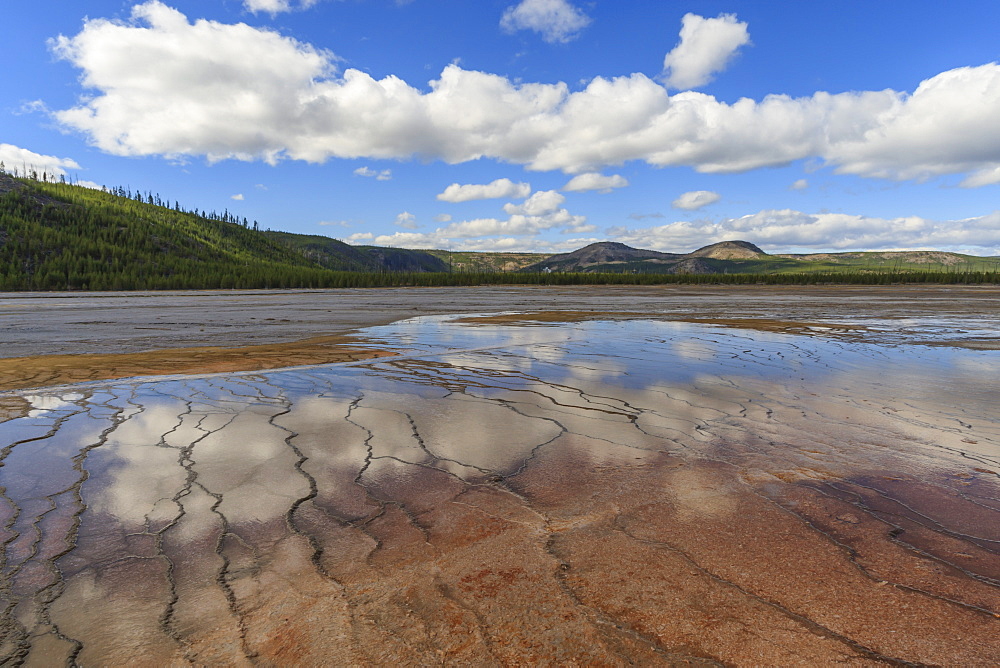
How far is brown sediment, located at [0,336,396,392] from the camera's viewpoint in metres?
9.61

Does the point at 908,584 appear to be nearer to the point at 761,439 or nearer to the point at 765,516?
the point at 765,516

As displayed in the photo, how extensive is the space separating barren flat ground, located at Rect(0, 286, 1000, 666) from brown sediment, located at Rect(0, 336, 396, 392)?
988 millimetres

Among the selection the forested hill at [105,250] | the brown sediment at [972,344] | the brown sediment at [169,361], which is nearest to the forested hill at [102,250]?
the forested hill at [105,250]

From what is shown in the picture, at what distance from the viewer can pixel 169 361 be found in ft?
37.8

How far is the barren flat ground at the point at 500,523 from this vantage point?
2473 millimetres

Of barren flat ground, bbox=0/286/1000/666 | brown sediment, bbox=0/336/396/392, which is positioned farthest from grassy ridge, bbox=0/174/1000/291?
barren flat ground, bbox=0/286/1000/666

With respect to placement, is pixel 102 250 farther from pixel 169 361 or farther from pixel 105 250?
pixel 169 361

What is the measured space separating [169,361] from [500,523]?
10.7 meters

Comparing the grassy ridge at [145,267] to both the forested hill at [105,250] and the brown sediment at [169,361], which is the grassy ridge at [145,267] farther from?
the brown sediment at [169,361]

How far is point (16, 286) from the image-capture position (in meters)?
89.6

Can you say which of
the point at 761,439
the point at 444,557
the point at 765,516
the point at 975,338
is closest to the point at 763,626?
the point at 765,516

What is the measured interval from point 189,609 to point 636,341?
13.4m

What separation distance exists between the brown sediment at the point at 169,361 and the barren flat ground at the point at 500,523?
99 centimetres

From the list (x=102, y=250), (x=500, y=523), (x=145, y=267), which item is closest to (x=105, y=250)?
(x=102, y=250)
